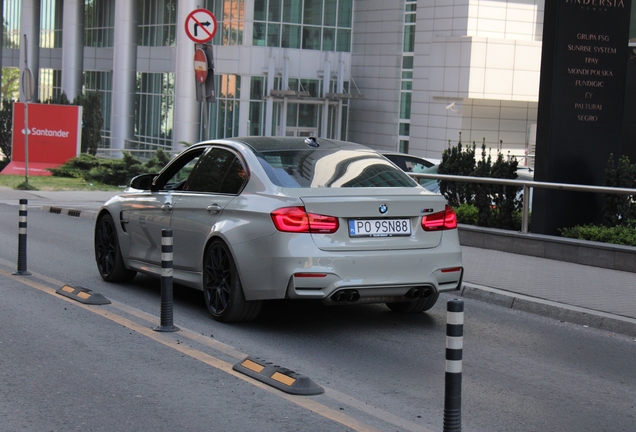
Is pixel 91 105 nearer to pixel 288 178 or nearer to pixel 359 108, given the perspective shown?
pixel 359 108

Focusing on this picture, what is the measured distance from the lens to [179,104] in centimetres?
4641

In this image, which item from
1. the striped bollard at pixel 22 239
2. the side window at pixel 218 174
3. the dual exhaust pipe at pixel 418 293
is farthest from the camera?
the striped bollard at pixel 22 239

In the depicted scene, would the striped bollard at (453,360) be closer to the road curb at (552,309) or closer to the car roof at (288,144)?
the car roof at (288,144)

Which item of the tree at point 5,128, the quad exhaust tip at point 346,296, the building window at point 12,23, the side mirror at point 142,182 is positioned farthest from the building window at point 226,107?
the quad exhaust tip at point 346,296

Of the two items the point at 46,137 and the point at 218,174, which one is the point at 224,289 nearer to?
the point at 218,174

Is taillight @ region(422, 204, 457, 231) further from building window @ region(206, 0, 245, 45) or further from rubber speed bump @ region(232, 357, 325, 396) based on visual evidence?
building window @ region(206, 0, 245, 45)

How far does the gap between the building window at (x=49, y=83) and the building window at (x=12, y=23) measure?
5.28 metres

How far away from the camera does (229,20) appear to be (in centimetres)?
4634

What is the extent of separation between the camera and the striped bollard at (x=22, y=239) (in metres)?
10.5

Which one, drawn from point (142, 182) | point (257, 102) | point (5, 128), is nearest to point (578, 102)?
point (142, 182)

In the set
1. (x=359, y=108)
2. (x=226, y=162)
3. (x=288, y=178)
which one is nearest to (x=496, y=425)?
(x=288, y=178)

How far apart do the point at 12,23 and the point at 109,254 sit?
64.7 metres

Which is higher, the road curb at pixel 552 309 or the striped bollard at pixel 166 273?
the striped bollard at pixel 166 273

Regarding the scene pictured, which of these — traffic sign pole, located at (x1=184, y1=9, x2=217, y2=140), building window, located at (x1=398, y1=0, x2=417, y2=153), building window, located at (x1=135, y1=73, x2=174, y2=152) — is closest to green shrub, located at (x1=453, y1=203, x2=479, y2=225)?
traffic sign pole, located at (x1=184, y1=9, x2=217, y2=140)
